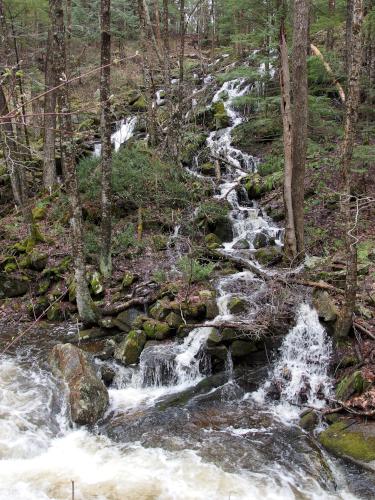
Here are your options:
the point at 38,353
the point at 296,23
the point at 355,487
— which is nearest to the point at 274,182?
the point at 296,23

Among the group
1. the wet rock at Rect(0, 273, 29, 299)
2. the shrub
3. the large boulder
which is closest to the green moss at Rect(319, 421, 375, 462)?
the large boulder

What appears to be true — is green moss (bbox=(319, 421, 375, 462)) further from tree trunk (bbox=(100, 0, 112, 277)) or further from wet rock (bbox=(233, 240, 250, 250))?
wet rock (bbox=(233, 240, 250, 250))

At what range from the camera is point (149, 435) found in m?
6.79

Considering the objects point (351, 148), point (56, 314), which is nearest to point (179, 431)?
point (56, 314)

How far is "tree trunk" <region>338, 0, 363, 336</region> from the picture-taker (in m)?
6.50

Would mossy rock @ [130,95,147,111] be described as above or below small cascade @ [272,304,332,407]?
above

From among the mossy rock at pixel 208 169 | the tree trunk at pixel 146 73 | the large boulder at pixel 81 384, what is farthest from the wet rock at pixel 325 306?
the tree trunk at pixel 146 73

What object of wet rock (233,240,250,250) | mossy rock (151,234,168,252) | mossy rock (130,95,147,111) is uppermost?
mossy rock (130,95,147,111)

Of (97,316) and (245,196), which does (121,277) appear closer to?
(97,316)

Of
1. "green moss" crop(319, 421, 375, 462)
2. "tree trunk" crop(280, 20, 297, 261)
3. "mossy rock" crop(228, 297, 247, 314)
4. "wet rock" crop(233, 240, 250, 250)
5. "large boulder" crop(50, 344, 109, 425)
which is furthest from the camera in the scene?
"wet rock" crop(233, 240, 250, 250)

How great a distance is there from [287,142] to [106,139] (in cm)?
442

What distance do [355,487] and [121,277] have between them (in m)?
7.09

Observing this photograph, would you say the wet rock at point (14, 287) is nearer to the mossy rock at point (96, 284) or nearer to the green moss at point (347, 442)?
the mossy rock at point (96, 284)

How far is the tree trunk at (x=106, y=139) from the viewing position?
9.42 m
